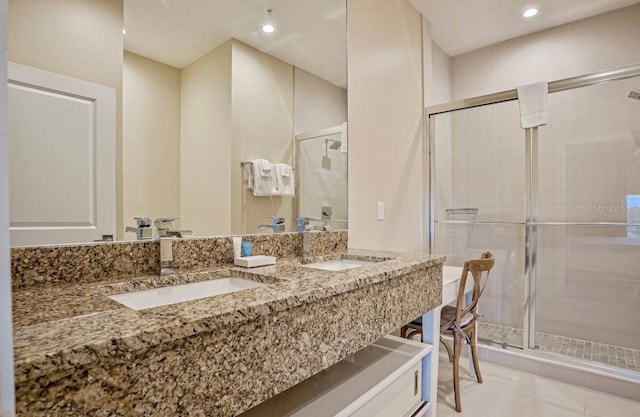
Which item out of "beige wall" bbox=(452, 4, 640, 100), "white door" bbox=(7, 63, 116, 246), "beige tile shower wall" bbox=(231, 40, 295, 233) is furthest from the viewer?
"beige wall" bbox=(452, 4, 640, 100)

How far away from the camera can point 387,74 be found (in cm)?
237

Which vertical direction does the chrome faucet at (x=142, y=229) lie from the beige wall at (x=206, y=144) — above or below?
below

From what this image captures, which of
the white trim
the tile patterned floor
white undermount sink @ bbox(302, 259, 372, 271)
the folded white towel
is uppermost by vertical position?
the folded white towel

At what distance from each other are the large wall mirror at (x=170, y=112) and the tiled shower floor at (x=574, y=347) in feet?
5.98

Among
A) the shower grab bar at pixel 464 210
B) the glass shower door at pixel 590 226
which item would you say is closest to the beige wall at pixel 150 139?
the shower grab bar at pixel 464 210

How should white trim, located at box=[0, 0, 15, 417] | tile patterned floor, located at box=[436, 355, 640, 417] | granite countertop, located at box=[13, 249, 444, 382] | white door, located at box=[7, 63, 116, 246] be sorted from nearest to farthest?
white trim, located at box=[0, 0, 15, 417] < granite countertop, located at box=[13, 249, 444, 382] < white door, located at box=[7, 63, 116, 246] < tile patterned floor, located at box=[436, 355, 640, 417]

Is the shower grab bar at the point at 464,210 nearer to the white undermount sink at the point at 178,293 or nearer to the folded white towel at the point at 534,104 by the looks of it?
the folded white towel at the point at 534,104

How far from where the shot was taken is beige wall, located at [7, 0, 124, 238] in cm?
91

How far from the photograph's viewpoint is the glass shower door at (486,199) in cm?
295

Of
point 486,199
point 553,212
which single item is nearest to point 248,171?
point 486,199

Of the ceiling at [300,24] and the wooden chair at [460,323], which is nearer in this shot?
the ceiling at [300,24]

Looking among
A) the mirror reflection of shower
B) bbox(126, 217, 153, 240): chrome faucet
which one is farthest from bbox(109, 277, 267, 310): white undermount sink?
the mirror reflection of shower

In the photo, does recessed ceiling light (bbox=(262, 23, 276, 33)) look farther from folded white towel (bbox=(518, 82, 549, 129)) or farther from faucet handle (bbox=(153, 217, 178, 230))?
folded white towel (bbox=(518, 82, 549, 129))

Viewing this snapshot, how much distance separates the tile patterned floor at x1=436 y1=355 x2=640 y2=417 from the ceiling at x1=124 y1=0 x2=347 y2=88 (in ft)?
6.54
